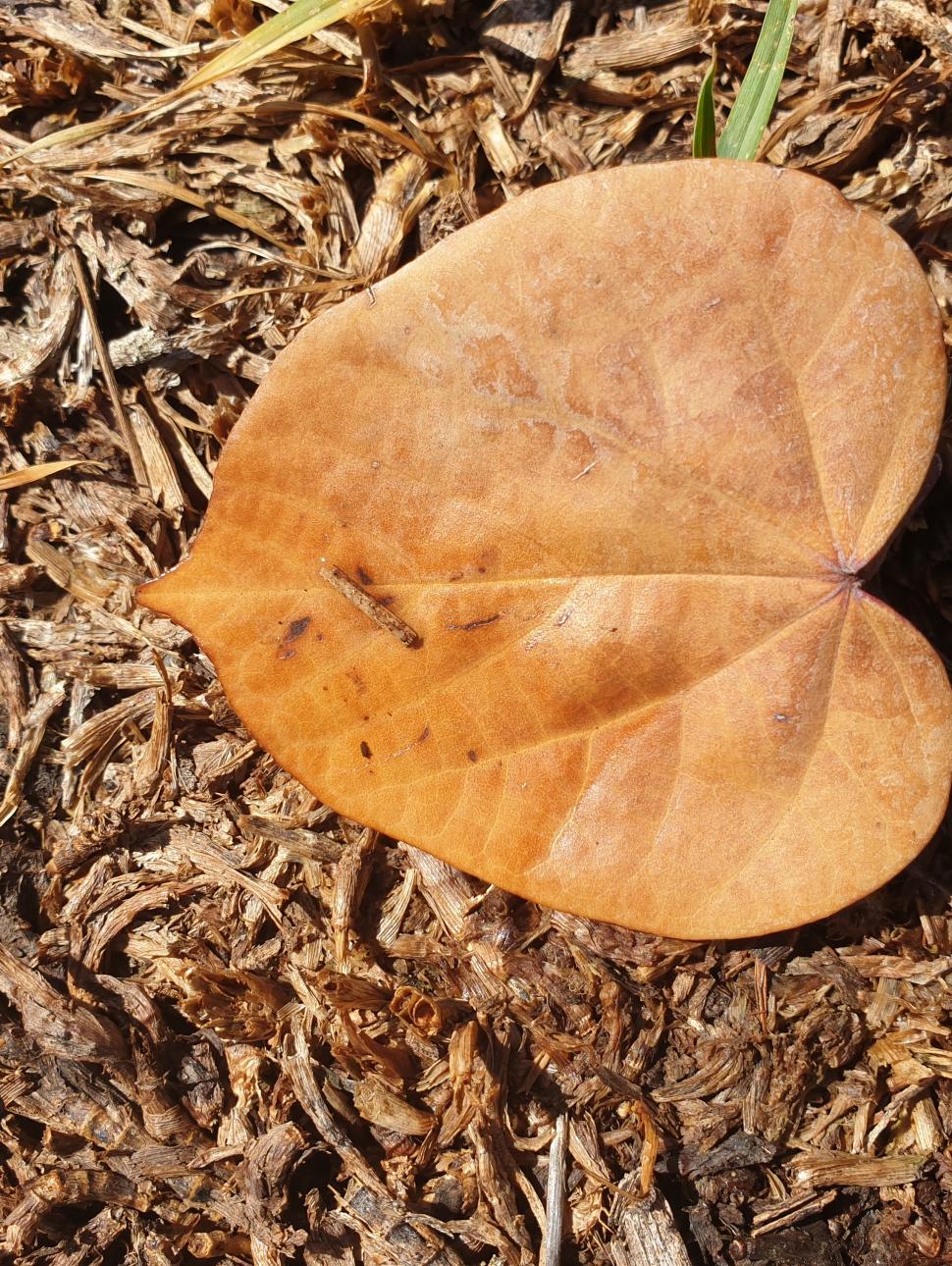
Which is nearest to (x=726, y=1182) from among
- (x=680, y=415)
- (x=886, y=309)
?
(x=680, y=415)

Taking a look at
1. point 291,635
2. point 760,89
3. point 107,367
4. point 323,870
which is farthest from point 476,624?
point 760,89

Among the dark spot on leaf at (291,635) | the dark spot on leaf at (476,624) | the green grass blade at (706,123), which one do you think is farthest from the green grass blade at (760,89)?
the dark spot on leaf at (291,635)

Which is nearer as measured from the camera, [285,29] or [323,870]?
[285,29]

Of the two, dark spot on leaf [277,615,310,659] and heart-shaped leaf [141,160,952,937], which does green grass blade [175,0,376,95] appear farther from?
dark spot on leaf [277,615,310,659]

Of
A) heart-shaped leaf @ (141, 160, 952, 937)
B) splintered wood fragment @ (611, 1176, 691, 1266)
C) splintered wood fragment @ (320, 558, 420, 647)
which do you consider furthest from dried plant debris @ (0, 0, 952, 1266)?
splintered wood fragment @ (320, 558, 420, 647)

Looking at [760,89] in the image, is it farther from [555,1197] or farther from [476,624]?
[555,1197]

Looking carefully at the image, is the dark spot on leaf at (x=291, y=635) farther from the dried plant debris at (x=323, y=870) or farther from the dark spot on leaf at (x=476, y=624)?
the dried plant debris at (x=323, y=870)
